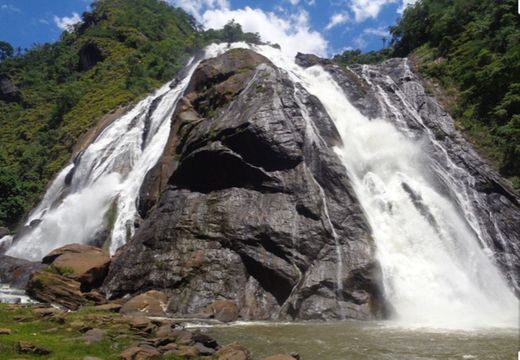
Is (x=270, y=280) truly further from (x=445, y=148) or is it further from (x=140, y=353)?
(x=445, y=148)

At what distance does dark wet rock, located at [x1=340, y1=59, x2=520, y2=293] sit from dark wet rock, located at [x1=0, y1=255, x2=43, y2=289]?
26.0 meters

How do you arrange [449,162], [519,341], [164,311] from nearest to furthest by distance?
[519,341] < [164,311] < [449,162]

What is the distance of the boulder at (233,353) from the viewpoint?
12914 millimetres

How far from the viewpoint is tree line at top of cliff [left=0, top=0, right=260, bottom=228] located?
67.7 metres

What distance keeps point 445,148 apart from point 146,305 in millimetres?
24040

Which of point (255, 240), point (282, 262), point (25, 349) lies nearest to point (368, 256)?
point (282, 262)

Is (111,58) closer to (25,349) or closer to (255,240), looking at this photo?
(255,240)

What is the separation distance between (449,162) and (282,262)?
626 inches

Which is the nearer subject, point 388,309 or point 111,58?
point 388,309

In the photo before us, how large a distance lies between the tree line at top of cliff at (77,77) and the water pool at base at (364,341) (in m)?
45.7

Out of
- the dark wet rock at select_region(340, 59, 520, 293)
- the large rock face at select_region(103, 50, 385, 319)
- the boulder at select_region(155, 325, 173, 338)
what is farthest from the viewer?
the dark wet rock at select_region(340, 59, 520, 293)

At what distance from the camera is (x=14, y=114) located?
307 ft

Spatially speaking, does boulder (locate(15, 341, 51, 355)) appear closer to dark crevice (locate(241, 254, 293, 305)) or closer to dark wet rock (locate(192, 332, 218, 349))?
dark wet rock (locate(192, 332, 218, 349))

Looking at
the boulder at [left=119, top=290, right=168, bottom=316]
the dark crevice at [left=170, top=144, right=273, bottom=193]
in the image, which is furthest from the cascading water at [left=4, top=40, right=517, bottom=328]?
the boulder at [left=119, top=290, right=168, bottom=316]
